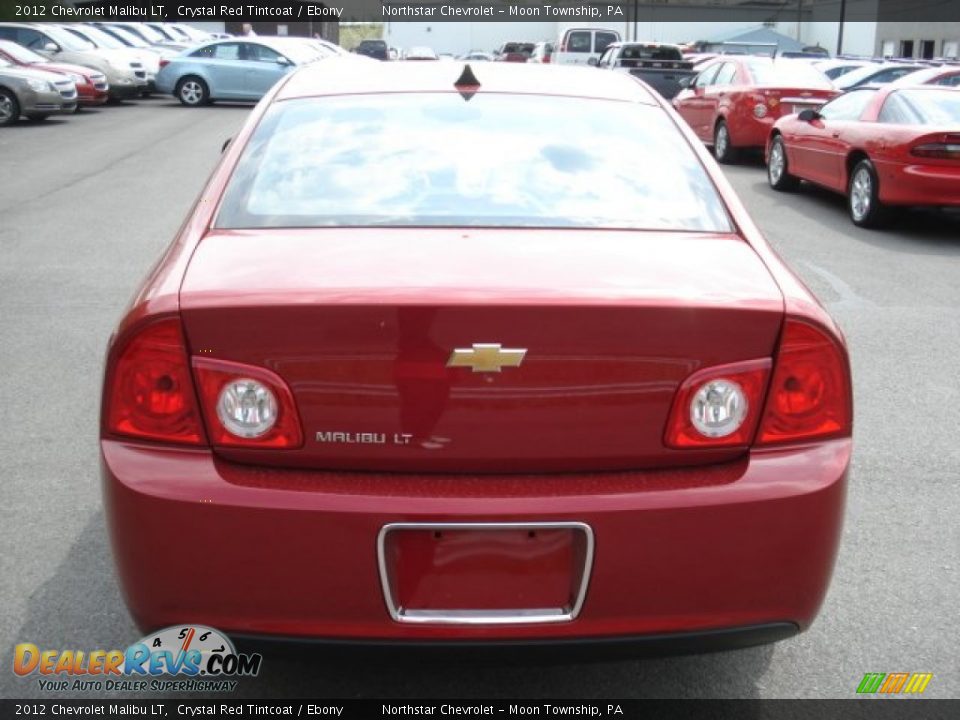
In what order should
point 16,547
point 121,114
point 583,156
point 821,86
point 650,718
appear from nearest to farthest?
point 650,718 < point 583,156 < point 16,547 < point 821,86 < point 121,114

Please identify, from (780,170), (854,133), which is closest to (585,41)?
(780,170)

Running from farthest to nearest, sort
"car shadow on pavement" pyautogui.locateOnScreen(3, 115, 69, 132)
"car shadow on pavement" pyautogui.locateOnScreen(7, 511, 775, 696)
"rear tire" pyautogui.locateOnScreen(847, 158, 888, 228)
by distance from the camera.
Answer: "car shadow on pavement" pyautogui.locateOnScreen(3, 115, 69, 132) < "rear tire" pyautogui.locateOnScreen(847, 158, 888, 228) < "car shadow on pavement" pyautogui.locateOnScreen(7, 511, 775, 696)

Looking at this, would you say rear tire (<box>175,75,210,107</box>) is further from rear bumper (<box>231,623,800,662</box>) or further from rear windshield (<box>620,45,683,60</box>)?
rear bumper (<box>231,623,800,662</box>)

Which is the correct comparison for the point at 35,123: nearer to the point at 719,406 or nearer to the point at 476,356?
the point at 476,356

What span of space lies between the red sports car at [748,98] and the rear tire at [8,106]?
1166 centimetres

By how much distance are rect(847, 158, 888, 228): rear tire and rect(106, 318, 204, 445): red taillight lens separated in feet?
31.0

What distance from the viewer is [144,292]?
2.83 meters

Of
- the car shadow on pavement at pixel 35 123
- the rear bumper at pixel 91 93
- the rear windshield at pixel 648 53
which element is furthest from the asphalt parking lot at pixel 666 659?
the rear windshield at pixel 648 53

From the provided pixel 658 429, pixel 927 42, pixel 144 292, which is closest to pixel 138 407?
pixel 144 292

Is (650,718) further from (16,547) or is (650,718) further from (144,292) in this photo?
(16,547)

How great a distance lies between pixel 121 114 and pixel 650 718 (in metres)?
23.7

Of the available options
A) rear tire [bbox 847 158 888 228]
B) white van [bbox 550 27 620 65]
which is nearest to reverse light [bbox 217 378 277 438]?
rear tire [bbox 847 158 888 228]

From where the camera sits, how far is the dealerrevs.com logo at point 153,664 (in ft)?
9.07

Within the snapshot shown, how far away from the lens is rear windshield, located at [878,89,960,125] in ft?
35.7
